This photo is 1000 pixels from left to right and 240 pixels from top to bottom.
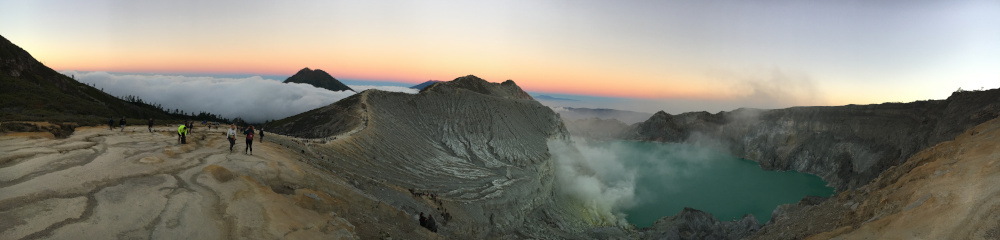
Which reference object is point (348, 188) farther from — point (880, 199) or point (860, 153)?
point (860, 153)

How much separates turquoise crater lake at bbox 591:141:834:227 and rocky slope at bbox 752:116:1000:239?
36.4 m

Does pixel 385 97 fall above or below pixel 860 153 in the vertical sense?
above

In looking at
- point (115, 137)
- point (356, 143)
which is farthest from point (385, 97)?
point (115, 137)

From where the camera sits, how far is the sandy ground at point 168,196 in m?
13.2

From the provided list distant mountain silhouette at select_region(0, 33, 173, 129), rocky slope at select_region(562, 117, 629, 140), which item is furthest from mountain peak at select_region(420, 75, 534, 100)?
rocky slope at select_region(562, 117, 629, 140)

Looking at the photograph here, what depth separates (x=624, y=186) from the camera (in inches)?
3113

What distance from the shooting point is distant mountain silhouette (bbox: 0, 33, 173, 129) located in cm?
6685

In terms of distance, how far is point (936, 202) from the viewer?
16.2 m

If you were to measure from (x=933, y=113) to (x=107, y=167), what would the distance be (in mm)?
110047

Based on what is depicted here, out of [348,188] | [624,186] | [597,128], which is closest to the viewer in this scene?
[348,188]

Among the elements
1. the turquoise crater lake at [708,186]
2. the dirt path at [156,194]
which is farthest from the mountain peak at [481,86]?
the dirt path at [156,194]

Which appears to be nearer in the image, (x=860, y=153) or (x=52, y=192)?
(x=52, y=192)

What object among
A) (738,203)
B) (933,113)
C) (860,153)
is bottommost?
(738,203)

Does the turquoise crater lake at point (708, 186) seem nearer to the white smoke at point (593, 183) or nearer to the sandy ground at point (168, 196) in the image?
the white smoke at point (593, 183)
